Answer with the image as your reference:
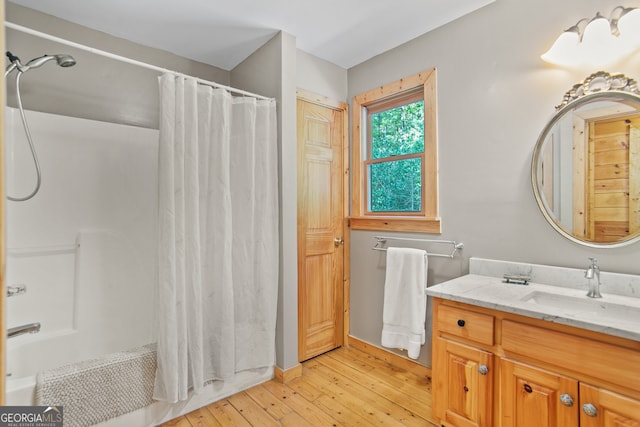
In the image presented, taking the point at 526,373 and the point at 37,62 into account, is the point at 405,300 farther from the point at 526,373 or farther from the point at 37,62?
the point at 37,62

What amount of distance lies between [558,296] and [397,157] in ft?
4.68

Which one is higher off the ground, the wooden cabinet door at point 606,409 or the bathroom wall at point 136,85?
the bathroom wall at point 136,85

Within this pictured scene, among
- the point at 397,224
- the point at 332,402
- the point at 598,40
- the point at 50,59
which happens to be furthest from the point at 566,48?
the point at 50,59

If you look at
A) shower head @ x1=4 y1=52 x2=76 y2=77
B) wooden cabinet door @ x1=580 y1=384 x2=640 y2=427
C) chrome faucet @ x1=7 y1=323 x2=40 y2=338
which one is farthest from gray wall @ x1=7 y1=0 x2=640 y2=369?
chrome faucet @ x1=7 y1=323 x2=40 y2=338

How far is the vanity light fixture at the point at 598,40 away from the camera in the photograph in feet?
4.83

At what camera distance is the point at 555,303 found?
1.58 m

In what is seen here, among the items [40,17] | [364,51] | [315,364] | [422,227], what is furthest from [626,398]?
[40,17]

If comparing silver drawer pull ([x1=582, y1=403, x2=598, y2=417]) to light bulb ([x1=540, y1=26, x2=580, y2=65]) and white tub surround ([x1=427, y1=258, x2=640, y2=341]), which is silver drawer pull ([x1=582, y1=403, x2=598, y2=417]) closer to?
white tub surround ([x1=427, y1=258, x2=640, y2=341])

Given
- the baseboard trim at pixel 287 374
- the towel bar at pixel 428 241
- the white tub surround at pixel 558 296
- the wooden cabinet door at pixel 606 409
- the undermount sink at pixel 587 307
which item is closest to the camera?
the wooden cabinet door at pixel 606 409

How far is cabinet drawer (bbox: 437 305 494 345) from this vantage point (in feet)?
4.86

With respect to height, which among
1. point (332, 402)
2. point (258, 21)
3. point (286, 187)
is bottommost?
point (332, 402)

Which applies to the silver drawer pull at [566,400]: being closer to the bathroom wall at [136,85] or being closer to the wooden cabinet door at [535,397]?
the wooden cabinet door at [535,397]

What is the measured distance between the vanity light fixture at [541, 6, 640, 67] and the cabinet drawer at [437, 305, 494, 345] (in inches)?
56.1

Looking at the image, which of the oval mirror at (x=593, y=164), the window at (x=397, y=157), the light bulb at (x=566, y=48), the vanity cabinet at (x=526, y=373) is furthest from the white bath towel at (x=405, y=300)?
the light bulb at (x=566, y=48)
